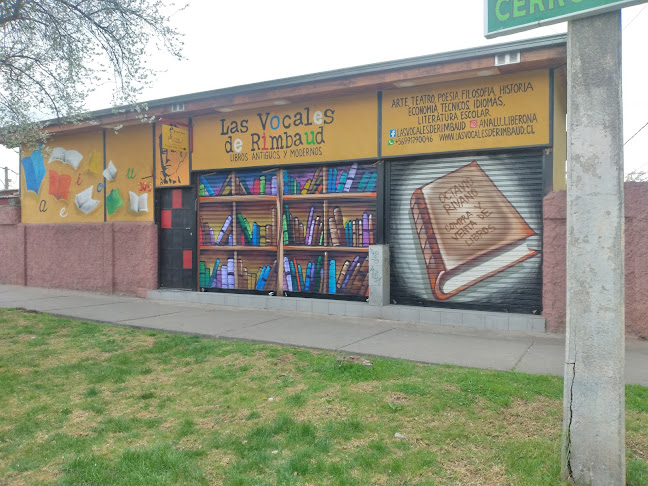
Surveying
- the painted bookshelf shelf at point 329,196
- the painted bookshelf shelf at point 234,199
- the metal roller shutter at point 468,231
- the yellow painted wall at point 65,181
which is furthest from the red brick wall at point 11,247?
the metal roller shutter at point 468,231

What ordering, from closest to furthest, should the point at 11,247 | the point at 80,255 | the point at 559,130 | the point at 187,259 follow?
1. the point at 559,130
2. the point at 187,259
3. the point at 80,255
4. the point at 11,247

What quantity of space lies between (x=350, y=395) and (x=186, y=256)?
25.0 ft

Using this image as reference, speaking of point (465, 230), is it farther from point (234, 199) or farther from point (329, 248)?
point (234, 199)

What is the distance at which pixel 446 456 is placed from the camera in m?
3.62

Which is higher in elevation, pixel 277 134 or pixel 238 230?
pixel 277 134

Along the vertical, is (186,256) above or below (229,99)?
below

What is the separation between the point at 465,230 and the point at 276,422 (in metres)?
5.23

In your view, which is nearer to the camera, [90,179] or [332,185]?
[332,185]

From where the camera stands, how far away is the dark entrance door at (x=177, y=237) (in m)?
11.5

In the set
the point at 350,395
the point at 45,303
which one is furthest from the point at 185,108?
the point at 350,395

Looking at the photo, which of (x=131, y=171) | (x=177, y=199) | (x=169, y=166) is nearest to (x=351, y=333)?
(x=177, y=199)

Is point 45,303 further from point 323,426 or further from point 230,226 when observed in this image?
point 323,426

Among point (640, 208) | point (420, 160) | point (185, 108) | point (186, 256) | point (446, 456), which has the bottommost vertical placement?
point (446, 456)

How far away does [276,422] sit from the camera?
4219 mm
